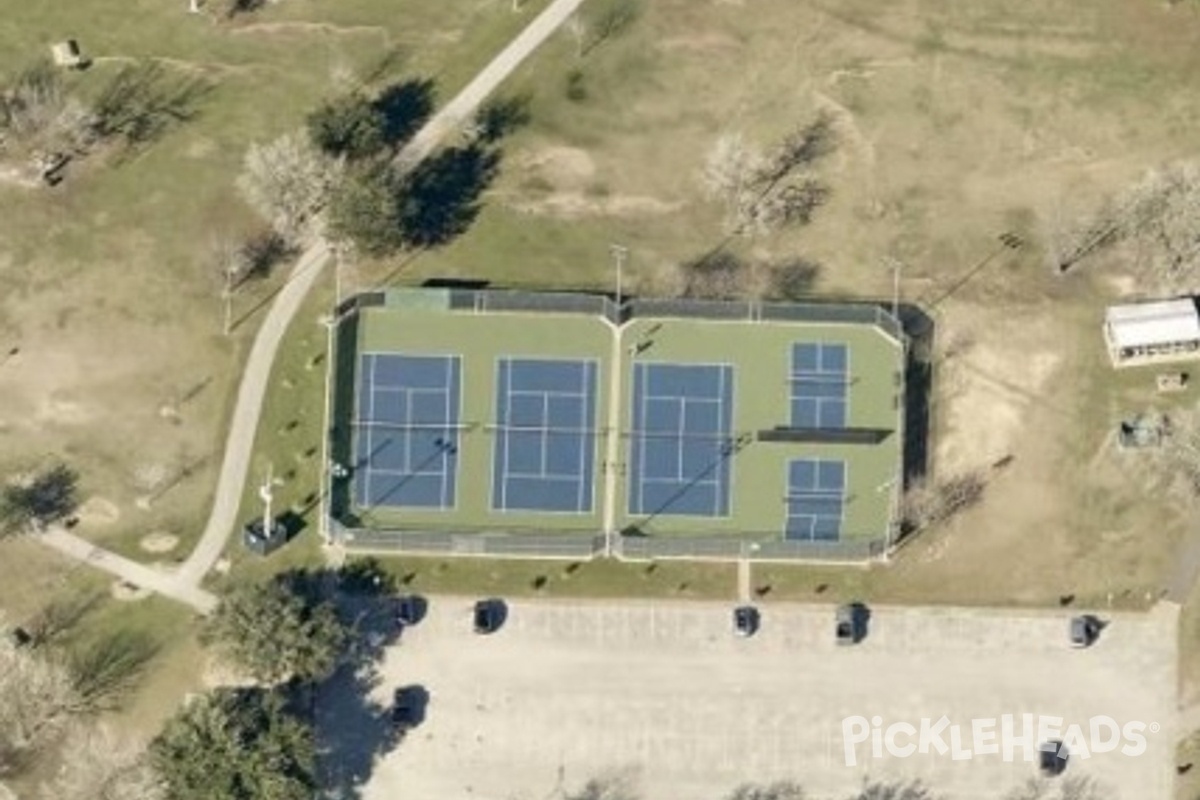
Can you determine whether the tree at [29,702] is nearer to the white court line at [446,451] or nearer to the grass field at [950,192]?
the white court line at [446,451]

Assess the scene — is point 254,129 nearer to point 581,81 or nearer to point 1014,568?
point 581,81

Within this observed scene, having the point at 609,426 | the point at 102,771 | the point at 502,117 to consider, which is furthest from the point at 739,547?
the point at 102,771

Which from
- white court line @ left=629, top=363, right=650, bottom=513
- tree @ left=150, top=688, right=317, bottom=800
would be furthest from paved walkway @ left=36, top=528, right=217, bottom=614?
white court line @ left=629, top=363, right=650, bottom=513

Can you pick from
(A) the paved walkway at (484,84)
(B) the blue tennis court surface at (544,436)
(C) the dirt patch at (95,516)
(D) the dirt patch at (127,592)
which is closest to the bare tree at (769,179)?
(A) the paved walkway at (484,84)

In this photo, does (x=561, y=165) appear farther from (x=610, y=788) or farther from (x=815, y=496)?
(x=610, y=788)

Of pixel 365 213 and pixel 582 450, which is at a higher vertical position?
pixel 365 213

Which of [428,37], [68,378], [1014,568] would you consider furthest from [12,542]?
[1014,568]
